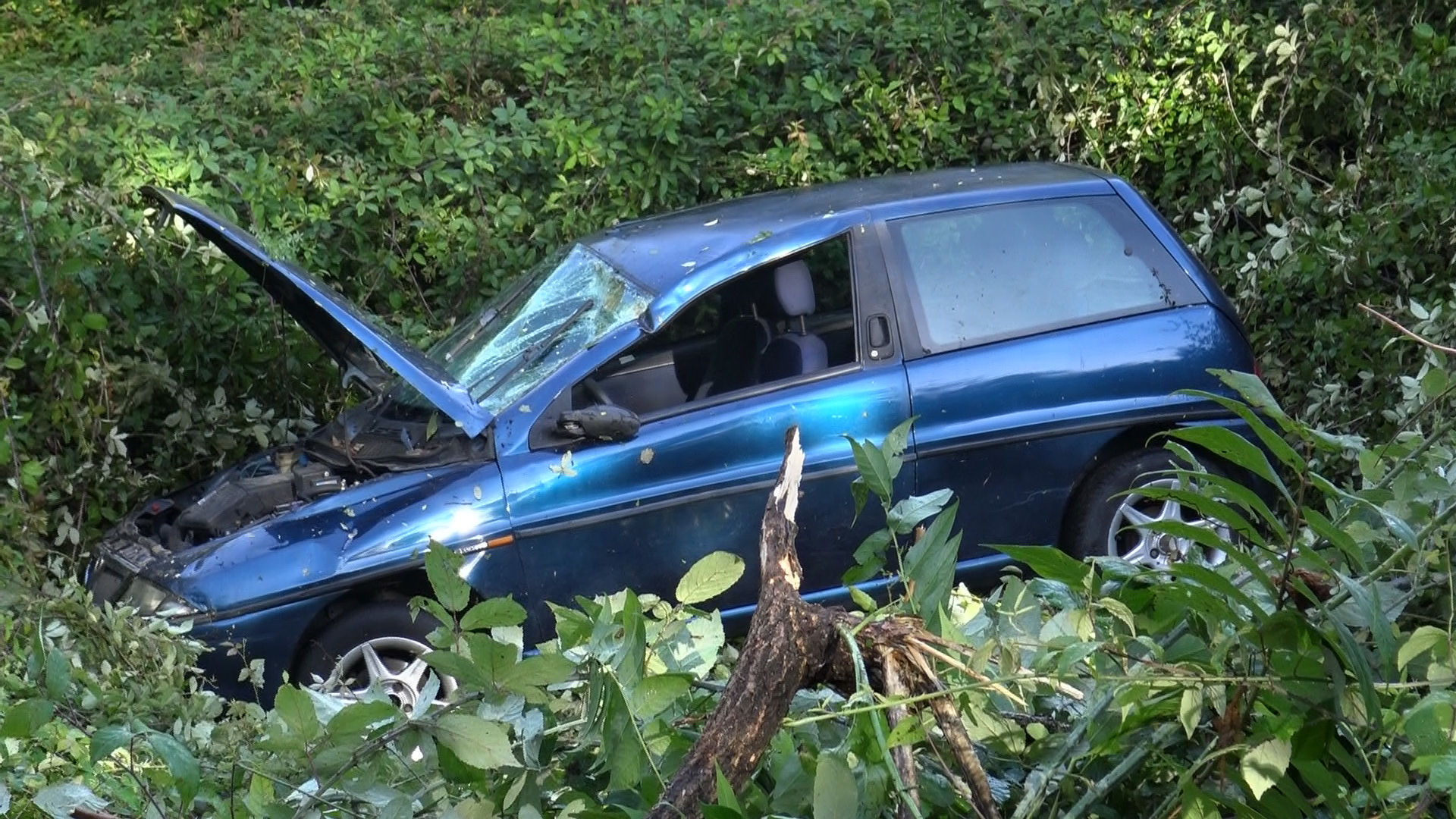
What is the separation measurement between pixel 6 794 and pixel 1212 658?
1.70 metres

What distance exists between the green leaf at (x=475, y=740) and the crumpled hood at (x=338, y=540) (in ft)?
8.98

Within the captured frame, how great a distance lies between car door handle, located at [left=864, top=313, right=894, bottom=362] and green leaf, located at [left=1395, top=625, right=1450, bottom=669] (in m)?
3.33

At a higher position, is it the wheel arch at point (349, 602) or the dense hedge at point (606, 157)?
the dense hedge at point (606, 157)

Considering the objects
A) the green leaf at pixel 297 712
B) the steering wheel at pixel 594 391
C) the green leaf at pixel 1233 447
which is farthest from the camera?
the steering wheel at pixel 594 391

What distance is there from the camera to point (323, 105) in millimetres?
7930

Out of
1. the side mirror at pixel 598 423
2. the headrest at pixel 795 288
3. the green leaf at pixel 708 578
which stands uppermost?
the green leaf at pixel 708 578

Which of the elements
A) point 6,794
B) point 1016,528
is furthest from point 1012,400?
point 6,794

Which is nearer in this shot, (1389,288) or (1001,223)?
(1001,223)

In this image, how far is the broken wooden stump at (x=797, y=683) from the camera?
151cm

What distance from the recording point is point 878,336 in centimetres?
482

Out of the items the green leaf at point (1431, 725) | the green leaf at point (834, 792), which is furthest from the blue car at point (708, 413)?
the green leaf at point (1431, 725)

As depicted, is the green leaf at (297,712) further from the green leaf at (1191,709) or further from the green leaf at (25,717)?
the green leaf at (1191,709)

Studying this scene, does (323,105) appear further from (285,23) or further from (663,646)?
(663,646)

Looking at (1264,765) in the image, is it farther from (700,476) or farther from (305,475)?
(305,475)
